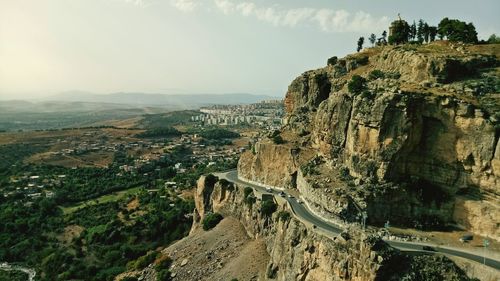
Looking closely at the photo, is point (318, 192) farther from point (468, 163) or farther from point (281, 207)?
point (468, 163)

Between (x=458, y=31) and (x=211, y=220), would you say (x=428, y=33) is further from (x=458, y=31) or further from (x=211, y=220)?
(x=211, y=220)

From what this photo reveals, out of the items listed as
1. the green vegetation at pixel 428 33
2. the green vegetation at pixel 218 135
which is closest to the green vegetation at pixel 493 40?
the green vegetation at pixel 428 33

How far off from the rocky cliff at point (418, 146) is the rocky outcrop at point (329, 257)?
16.3ft

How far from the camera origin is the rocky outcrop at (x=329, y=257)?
111 feet

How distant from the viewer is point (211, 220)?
61.5 m

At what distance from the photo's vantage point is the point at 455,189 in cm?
4156

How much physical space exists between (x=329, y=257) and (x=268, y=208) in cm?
1567

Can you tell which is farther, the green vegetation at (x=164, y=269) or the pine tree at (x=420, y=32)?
the pine tree at (x=420, y=32)

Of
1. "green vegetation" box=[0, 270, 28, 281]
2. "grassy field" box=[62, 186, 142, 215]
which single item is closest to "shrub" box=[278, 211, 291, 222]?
"green vegetation" box=[0, 270, 28, 281]

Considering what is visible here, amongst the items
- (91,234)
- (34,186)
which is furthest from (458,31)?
(34,186)

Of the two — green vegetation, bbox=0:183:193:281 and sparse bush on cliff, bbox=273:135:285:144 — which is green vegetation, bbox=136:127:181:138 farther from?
sparse bush on cliff, bbox=273:135:285:144

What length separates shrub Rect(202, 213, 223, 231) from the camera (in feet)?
200

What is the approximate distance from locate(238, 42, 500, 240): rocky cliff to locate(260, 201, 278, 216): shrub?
4.23 meters

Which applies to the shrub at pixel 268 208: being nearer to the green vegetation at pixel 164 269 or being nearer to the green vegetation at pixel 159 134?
the green vegetation at pixel 164 269
